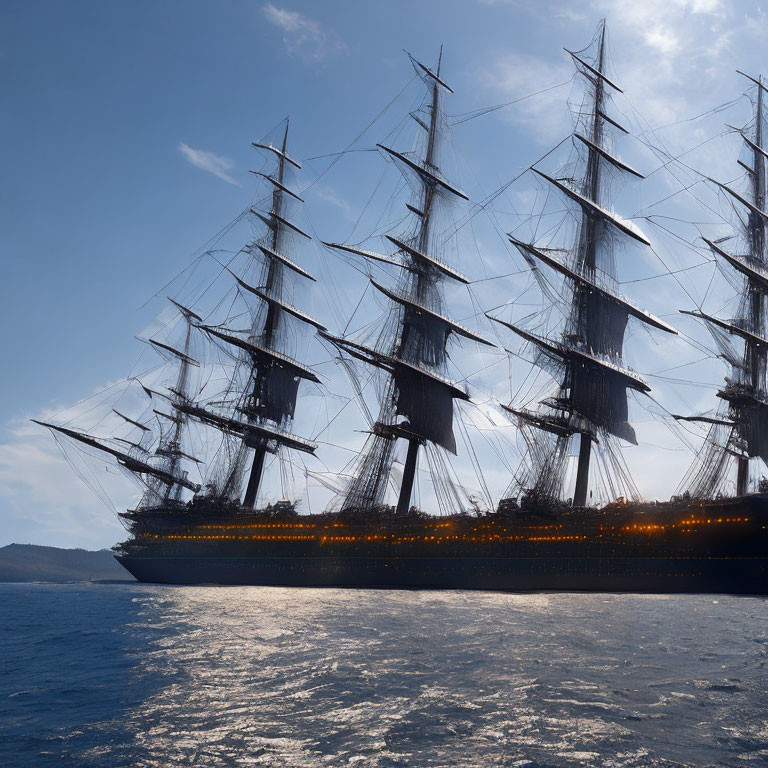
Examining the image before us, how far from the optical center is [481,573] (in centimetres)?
5144

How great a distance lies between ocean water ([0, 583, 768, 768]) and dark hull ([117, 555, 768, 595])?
60.1ft

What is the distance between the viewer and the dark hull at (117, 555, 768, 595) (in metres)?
42.7

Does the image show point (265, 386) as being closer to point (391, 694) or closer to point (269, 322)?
point (269, 322)

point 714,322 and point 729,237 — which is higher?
point 729,237

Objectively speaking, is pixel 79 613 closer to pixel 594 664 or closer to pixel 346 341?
pixel 594 664

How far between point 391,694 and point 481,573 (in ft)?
129

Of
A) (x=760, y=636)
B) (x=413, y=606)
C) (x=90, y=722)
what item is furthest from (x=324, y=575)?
(x=90, y=722)

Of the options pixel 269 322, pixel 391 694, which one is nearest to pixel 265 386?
pixel 269 322

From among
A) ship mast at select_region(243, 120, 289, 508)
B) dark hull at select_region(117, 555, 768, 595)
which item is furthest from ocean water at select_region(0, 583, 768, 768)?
ship mast at select_region(243, 120, 289, 508)

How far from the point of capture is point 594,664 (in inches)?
651

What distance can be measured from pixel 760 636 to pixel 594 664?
805cm

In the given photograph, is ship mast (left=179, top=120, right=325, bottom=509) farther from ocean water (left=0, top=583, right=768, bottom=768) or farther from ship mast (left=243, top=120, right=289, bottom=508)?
ocean water (left=0, top=583, right=768, bottom=768)

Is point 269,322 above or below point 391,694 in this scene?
above

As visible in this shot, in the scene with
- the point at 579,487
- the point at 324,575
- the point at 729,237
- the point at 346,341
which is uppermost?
the point at 729,237
